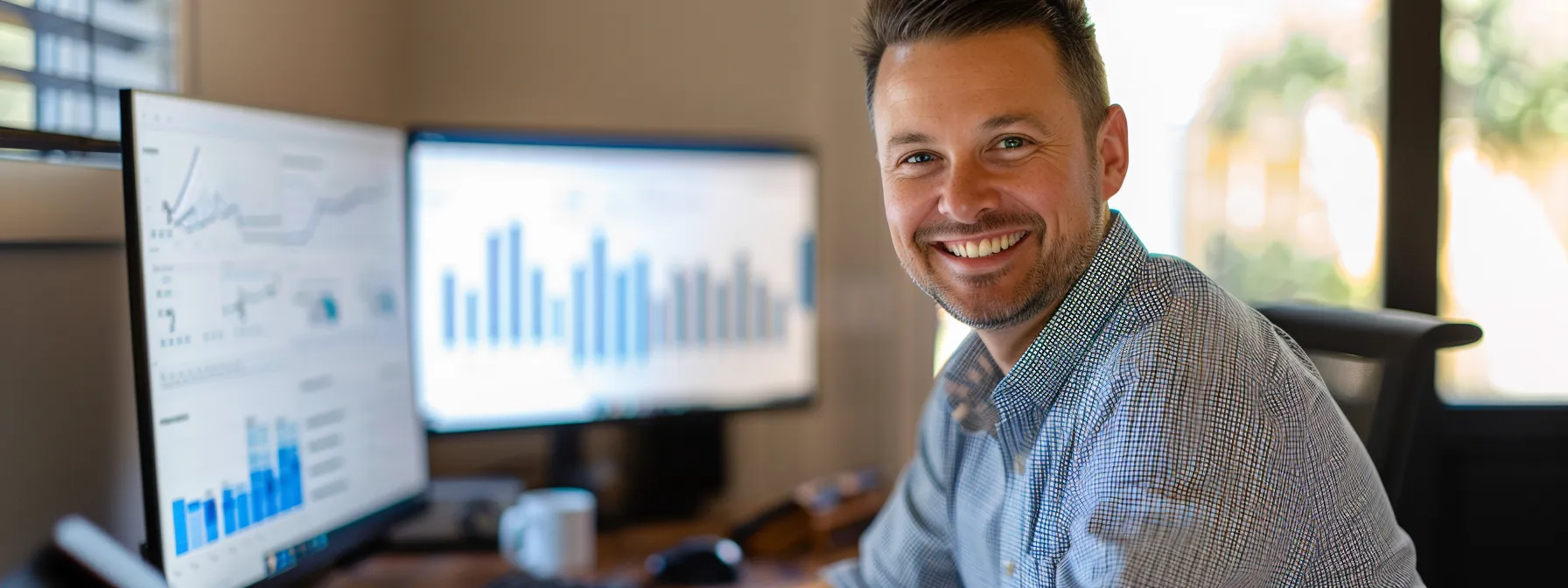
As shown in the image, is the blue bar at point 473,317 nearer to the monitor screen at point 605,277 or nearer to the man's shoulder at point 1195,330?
the monitor screen at point 605,277

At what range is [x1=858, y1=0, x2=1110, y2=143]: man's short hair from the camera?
90cm

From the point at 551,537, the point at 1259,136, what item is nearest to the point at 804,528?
the point at 551,537

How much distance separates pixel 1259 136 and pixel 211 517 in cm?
210

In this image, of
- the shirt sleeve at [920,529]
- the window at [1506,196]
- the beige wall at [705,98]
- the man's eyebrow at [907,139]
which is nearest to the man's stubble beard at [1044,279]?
the man's eyebrow at [907,139]

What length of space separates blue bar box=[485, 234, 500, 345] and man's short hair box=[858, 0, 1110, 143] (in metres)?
0.76

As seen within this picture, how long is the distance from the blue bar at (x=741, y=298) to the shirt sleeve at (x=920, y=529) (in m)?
0.53

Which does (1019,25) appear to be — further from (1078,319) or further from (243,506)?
(243,506)

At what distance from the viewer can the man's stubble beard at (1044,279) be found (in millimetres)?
904

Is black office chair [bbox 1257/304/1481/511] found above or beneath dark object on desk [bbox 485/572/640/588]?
above

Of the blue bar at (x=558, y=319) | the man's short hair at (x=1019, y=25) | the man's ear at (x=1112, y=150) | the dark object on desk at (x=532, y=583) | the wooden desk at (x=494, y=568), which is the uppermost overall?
the man's short hair at (x=1019, y=25)

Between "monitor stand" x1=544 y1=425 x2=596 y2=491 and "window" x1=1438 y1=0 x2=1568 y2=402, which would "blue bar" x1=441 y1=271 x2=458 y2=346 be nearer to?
"monitor stand" x1=544 y1=425 x2=596 y2=491

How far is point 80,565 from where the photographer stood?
1021 mm

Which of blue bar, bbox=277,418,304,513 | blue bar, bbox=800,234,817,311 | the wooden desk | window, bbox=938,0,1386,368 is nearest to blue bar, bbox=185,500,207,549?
blue bar, bbox=277,418,304,513

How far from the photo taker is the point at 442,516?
1.50 m
